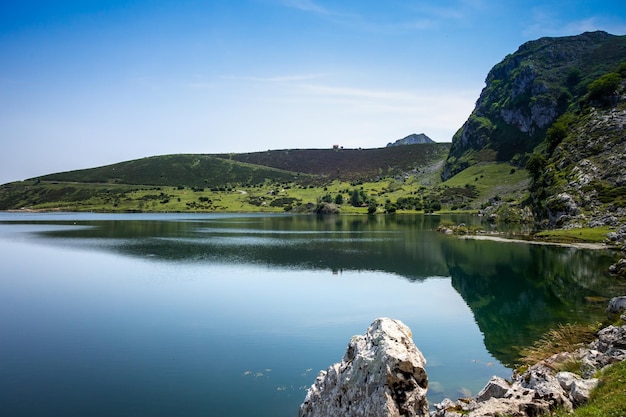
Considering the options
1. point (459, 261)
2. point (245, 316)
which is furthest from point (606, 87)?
point (245, 316)

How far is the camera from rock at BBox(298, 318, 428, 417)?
1454 centimetres

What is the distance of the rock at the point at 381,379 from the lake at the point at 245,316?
289 inches

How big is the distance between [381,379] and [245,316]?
28109 mm

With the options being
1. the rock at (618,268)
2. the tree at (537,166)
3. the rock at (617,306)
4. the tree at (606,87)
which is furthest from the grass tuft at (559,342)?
the tree at (606,87)

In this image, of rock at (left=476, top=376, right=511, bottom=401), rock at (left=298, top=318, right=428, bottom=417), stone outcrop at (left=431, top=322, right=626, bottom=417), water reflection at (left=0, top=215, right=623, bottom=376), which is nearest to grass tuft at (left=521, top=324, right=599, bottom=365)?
water reflection at (left=0, top=215, right=623, bottom=376)

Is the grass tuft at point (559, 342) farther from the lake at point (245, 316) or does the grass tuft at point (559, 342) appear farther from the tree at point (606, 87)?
the tree at point (606, 87)

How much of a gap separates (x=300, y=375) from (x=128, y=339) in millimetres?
15000

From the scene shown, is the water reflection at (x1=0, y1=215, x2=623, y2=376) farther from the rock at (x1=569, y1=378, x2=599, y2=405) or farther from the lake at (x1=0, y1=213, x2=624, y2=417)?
the rock at (x1=569, y1=378, x2=599, y2=405)

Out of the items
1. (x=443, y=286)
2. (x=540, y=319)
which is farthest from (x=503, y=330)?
(x=443, y=286)

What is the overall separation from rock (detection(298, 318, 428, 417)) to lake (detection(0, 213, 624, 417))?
733 cm

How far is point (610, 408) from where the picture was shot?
12836 mm

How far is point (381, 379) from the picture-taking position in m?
14.7

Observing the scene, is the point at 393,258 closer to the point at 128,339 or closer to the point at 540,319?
the point at 540,319

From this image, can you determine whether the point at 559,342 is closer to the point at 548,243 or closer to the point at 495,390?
the point at 495,390
